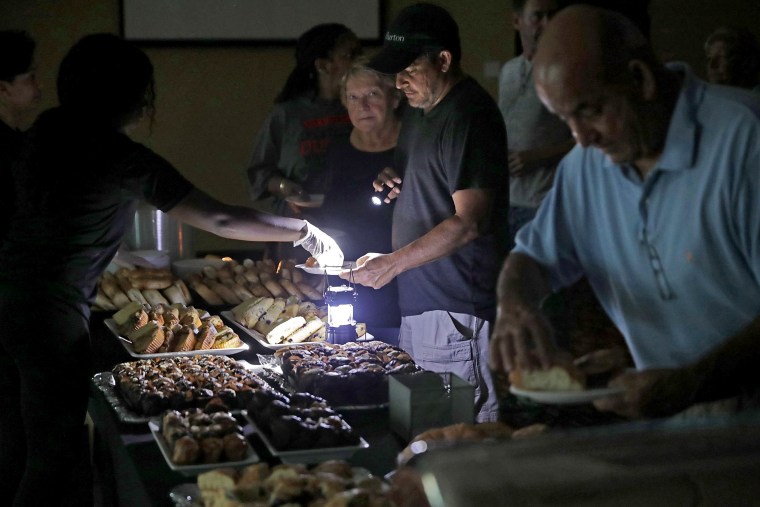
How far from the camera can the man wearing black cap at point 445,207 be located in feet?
8.33

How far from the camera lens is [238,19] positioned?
5.84m

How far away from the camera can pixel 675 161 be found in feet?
4.40

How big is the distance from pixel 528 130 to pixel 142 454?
2.49 metres

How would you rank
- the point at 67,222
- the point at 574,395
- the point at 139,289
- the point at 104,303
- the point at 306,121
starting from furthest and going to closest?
the point at 306,121, the point at 139,289, the point at 104,303, the point at 67,222, the point at 574,395

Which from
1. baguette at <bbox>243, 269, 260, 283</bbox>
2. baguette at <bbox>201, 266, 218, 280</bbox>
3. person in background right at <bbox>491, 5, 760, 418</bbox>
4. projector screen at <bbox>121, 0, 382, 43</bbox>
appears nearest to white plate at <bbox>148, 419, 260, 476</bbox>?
person in background right at <bbox>491, 5, 760, 418</bbox>

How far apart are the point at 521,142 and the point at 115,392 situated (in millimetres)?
2212

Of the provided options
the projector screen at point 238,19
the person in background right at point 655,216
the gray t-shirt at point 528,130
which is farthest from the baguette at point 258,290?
the projector screen at point 238,19

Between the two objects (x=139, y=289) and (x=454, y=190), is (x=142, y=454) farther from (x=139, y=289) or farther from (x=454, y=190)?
(x=139, y=289)

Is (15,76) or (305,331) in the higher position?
(15,76)

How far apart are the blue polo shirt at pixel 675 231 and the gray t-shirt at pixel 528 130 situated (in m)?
2.08

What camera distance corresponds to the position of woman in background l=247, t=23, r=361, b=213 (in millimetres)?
3996

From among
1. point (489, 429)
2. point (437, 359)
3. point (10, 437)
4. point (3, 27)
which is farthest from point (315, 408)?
point (3, 27)

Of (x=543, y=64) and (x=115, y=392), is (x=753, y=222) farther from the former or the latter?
(x=115, y=392)

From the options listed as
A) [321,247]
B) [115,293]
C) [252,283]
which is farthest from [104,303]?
[321,247]
